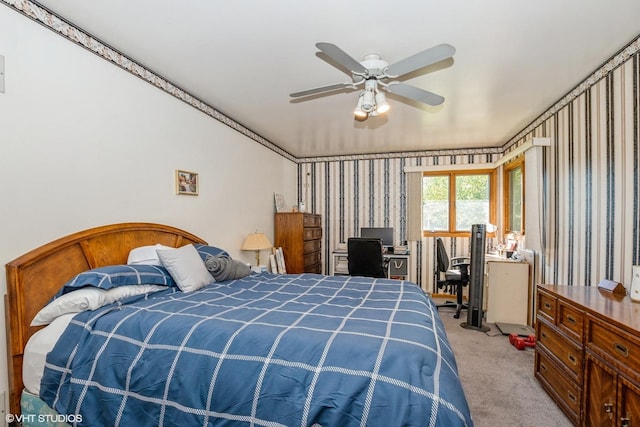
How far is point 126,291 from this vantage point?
1.92m

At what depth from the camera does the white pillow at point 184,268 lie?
7.27 ft

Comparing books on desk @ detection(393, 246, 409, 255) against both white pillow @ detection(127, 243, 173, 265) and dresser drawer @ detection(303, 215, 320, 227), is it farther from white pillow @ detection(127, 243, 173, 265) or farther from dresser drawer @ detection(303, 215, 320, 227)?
white pillow @ detection(127, 243, 173, 265)

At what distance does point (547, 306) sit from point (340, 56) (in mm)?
2329

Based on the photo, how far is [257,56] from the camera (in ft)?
7.52

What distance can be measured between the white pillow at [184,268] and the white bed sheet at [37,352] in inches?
25.3

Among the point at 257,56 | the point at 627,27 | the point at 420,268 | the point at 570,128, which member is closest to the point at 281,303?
the point at 257,56

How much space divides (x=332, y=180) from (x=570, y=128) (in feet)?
11.6

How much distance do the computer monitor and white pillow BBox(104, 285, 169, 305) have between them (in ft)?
12.2

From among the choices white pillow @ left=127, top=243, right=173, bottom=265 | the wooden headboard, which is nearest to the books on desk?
white pillow @ left=127, top=243, right=173, bottom=265

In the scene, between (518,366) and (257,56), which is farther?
(518,366)

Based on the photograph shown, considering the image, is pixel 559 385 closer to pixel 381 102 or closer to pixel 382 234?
pixel 381 102

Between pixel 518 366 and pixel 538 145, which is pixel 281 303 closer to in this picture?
pixel 518 366

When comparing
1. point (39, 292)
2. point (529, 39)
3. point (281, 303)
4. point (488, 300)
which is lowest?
point (488, 300)

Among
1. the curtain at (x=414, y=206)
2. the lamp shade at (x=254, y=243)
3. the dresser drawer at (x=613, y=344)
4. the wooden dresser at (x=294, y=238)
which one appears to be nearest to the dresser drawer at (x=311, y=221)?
the wooden dresser at (x=294, y=238)
